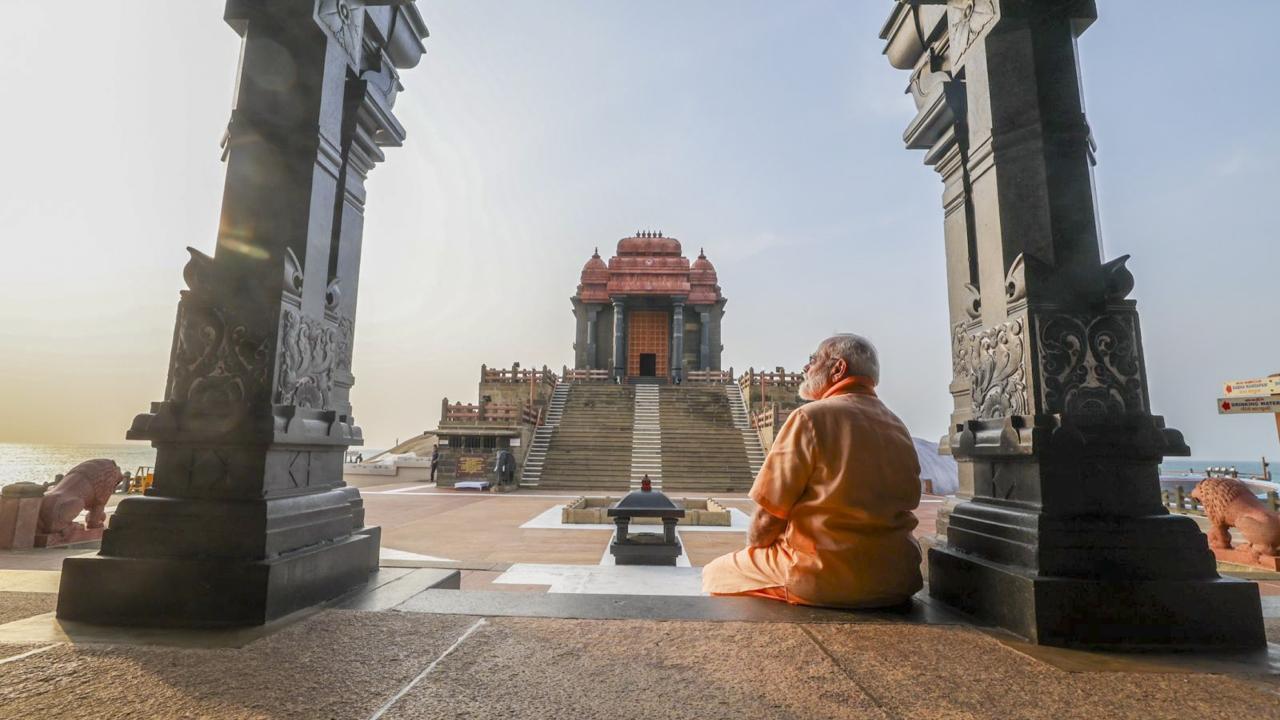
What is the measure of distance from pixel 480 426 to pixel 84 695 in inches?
660

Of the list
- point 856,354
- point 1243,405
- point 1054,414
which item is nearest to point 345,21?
point 856,354

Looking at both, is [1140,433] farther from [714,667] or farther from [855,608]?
[714,667]

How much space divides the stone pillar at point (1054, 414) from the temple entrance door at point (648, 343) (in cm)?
2525

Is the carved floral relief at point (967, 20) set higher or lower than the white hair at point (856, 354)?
higher

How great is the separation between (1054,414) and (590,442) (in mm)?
17674

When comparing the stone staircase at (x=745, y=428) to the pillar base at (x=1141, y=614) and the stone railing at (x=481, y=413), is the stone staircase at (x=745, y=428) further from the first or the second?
the pillar base at (x=1141, y=614)

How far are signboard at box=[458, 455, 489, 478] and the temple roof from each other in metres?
13.1

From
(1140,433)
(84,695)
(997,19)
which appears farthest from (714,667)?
(997,19)

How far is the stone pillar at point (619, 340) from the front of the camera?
89.5ft

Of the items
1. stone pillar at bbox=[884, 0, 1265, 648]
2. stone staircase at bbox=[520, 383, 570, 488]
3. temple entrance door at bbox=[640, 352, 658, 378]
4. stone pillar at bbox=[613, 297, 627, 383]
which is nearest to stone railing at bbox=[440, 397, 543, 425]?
stone staircase at bbox=[520, 383, 570, 488]

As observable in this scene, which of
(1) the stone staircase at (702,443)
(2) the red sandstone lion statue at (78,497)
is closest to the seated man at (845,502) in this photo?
(2) the red sandstone lion statue at (78,497)

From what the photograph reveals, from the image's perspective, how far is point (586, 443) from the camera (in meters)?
19.3

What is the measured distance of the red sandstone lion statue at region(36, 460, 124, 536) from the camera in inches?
236

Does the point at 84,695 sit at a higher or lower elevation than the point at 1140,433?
lower
